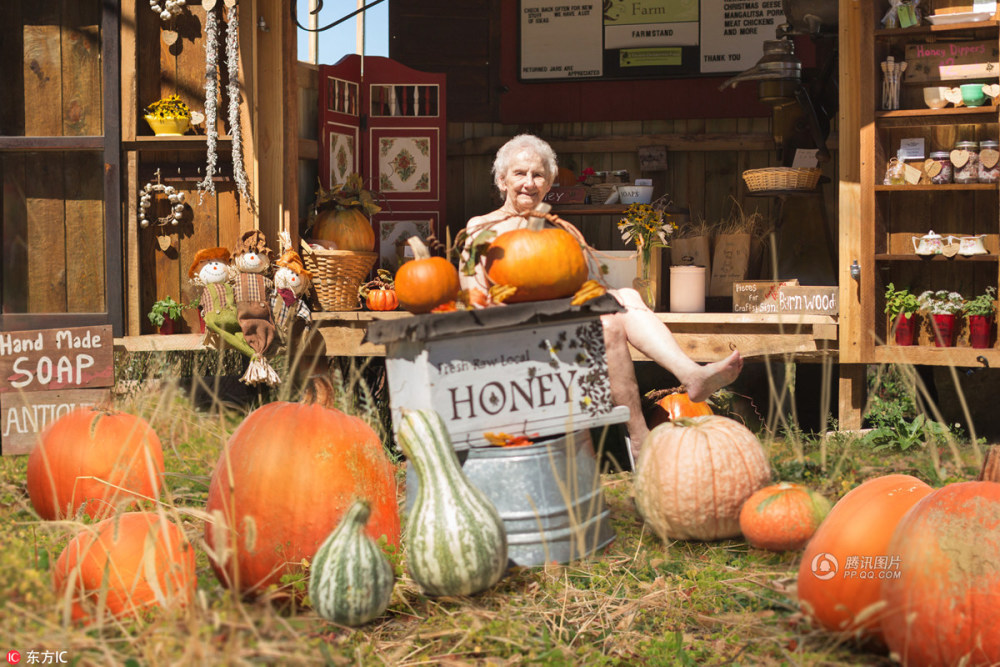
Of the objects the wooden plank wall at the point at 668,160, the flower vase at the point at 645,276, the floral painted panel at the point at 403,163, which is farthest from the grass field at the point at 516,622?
the wooden plank wall at the point at 668,160

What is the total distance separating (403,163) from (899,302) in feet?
11.0

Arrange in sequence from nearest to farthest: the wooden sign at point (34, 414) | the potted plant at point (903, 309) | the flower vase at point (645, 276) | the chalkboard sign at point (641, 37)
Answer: the wooden sign at point (34, 414) → the potted plant at point (903, 309) → the flower vase at point (645, 276) → the chalkboard sign at point (641, 37)

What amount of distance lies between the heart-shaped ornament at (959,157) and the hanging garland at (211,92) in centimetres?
403

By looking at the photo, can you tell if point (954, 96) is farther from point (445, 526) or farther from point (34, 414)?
point (34, 414)

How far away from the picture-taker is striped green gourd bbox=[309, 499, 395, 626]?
255 cm

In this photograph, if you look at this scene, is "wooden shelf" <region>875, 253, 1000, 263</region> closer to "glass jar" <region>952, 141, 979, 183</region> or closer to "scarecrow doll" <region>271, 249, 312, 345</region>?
"glass jar" <region>952, 141, 979, 183</region>

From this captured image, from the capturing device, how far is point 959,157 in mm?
5246

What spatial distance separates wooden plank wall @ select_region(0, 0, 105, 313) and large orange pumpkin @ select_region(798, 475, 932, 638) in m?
4.59

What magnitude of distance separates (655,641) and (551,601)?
0.38m

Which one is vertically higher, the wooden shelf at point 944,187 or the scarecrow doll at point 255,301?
the wooden shelf at point 944,187

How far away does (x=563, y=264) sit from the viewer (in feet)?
10.5

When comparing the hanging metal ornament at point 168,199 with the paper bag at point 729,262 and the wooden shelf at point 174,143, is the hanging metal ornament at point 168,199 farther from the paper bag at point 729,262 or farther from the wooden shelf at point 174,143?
the paper bag at point 729,262

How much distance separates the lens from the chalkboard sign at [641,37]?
289 inches

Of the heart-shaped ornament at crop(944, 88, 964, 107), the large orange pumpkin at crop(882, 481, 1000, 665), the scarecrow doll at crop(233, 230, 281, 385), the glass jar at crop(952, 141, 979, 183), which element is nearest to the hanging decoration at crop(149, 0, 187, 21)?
the scarecrow doll at crop(233, 230, 281, 385)
